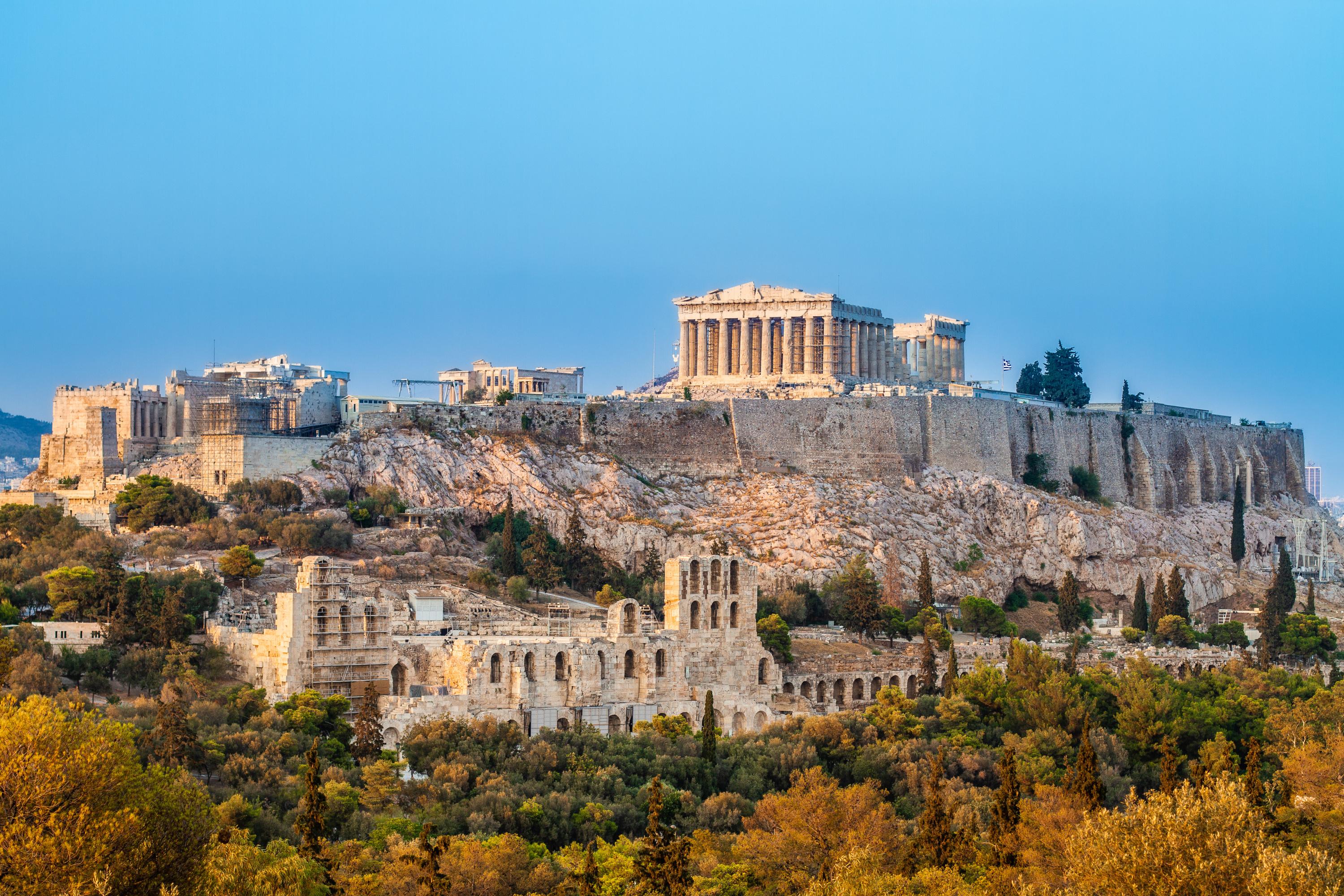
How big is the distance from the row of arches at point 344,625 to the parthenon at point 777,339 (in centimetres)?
4254

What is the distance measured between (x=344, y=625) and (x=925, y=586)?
25.8 m

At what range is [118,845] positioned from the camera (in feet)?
81.7

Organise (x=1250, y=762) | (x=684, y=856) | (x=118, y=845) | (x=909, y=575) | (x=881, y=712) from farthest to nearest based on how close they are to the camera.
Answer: (x=909, y=575), (x=881, y=712), (x=1250, y=762), (x=684, y=856), (x=118, y=845)

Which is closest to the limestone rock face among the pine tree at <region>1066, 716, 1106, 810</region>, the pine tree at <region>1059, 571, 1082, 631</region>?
the pine tree at <region>1059, 571, 1082, 631</region>

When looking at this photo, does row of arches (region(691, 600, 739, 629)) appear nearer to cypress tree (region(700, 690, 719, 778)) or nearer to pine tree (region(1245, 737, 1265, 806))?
cypress tree (region(700, 690, 719, 778))

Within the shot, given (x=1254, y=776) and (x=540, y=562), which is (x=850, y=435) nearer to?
(x=540, y=562)

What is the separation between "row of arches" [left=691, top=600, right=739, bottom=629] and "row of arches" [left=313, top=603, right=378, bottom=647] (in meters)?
8.50

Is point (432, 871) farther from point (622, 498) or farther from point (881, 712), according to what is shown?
point (622, 498)

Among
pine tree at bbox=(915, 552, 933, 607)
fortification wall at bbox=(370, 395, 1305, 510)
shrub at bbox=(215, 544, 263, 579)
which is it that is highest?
fortification wall at bbox=(370, 395, 1305, 510)

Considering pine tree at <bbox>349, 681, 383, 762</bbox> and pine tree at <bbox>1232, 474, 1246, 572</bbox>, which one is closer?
pine tree at <bbox>349, 681, 383, 762</bbox>

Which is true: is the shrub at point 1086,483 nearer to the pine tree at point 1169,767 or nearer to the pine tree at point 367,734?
the pine tree at point 1169,767

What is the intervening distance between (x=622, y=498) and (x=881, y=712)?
2295cm

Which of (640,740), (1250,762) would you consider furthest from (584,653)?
(1250,762)

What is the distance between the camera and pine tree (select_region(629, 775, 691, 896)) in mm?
32562
